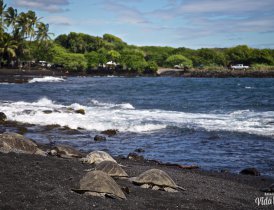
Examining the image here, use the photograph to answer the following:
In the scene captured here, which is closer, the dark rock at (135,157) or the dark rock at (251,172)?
the dark rock at (251,172)

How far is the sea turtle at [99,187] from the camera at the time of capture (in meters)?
7.07

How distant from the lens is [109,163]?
9.14m

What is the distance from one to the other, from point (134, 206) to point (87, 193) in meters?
0.90

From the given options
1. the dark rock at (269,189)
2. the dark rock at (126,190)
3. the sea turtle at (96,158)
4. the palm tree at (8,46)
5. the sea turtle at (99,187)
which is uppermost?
the palm tree at (8,46)

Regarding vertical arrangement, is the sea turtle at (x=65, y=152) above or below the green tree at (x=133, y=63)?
below

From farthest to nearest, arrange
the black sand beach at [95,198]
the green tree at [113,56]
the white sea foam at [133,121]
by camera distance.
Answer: the green tree at [113,56]
the white sea foam at [133,121]
the black sand beach at [95,198]

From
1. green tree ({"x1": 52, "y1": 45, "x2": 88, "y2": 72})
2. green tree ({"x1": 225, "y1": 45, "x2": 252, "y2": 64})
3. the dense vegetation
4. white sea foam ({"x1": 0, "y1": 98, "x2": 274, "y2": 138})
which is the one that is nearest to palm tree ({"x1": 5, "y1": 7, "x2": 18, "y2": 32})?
the dense vegetation

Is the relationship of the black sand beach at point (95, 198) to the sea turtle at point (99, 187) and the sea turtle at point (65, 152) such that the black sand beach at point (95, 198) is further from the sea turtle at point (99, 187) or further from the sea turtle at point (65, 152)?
the sea turtle at point (65, 152)

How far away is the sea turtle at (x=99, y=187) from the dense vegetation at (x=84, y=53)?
71273mm

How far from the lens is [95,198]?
22.7ft

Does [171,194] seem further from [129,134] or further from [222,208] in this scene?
[129,134]

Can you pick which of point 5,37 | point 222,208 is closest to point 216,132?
point 222,208

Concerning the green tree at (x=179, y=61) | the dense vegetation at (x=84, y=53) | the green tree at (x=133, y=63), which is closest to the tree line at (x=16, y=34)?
the dense vegetation at (x=84, y=53)

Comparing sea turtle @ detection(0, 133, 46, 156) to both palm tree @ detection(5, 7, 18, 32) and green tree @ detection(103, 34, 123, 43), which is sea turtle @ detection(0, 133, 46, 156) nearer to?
palm tree @ detection(5, 7, 18, 32)
